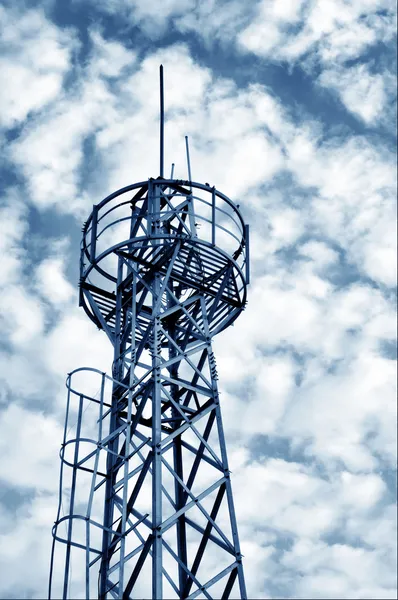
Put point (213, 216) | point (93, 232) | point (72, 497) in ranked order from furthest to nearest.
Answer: point (93, 232)
point (213, 216)
point (72, 497)

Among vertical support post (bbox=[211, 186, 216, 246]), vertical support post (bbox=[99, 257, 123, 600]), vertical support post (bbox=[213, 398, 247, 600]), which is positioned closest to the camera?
vertical support post (bbox=[213, 398, 247, 600])

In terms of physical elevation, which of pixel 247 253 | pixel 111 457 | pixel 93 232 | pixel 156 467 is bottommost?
pixel 156 467

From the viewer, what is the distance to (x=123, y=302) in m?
20.8

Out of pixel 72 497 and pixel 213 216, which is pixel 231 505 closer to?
pixel 72 497

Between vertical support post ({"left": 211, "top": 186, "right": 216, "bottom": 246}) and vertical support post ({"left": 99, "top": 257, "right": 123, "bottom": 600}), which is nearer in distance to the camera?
vertical support post ({"left": 99, "top": 257, "right": 123, "bottom": 600})

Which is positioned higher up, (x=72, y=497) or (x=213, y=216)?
(x=213, y=216)

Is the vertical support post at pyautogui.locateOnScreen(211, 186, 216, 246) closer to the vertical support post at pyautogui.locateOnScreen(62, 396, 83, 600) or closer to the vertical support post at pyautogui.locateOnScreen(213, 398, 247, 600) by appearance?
the vertical support post at pyautogui.locateOnScreen(213, 398, 247, 600)

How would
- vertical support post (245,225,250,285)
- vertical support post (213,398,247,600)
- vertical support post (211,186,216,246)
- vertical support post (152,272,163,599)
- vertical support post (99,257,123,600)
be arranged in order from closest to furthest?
vertical support post (152,272,163,599), vertical support post (213,398,247,600), vertical support post (99,257,123,600), vertical support post (211,186,216,246), vertical support post (245,225,250,285)

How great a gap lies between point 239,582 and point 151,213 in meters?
9.16

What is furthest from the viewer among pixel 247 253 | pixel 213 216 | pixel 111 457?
pixel 247 253

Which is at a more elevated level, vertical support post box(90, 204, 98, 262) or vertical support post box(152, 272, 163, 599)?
vertical support post box(90, 204, 98, 262)

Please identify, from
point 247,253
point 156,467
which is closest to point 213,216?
point 247,253

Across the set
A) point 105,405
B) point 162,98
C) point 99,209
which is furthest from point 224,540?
point 162,98

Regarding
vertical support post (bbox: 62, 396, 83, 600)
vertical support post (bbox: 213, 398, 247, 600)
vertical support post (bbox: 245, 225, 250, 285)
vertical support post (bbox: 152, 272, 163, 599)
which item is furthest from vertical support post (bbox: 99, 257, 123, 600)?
vertical support post (bbox: 245, 225, 250, 285)
